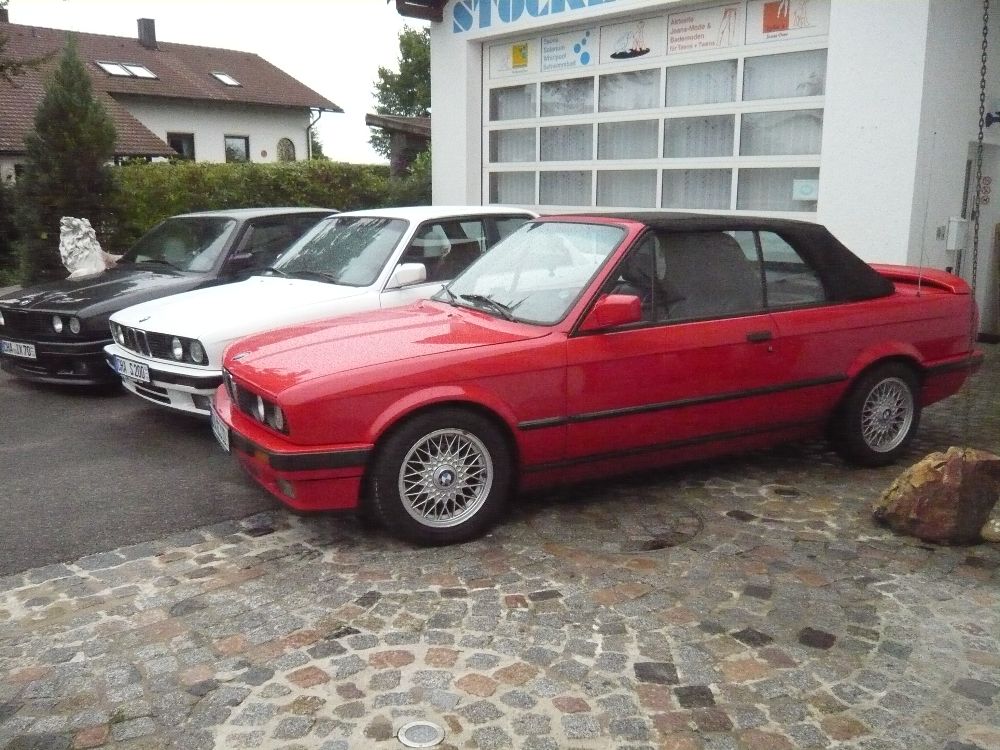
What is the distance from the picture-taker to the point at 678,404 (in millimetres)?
5117

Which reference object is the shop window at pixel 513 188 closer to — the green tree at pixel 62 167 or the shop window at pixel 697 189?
the shop window at pixel 697 189

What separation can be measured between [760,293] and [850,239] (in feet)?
12.9

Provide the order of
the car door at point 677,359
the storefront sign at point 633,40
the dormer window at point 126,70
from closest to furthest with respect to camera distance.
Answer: the car door at point 677,359, the storefront sign at point 633,40, the dormer window at point 126,70

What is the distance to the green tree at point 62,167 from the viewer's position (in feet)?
46.7

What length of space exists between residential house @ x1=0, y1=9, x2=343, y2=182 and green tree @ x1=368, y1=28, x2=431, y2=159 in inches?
906

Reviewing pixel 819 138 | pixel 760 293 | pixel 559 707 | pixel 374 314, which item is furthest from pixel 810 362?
pixel 819 138

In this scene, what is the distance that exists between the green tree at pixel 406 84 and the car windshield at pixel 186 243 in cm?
5273

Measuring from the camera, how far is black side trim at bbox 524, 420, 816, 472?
489 centimetres

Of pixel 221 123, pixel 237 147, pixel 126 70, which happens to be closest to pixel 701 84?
pixel 221 123

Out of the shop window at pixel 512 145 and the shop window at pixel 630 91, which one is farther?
the shop window at pixel 512 145

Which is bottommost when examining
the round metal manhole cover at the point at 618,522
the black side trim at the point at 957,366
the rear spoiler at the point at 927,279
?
the round metal manhole cover at the point at 618,522

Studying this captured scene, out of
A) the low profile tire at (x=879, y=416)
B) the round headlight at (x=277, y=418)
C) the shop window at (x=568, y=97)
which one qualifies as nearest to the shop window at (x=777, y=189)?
the shop window at (x=568, y=97)

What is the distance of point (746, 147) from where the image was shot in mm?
9859

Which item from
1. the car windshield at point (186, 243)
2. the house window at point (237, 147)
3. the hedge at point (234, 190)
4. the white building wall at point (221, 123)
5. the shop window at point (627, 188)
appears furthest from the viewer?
the house window at point (237, 147)
